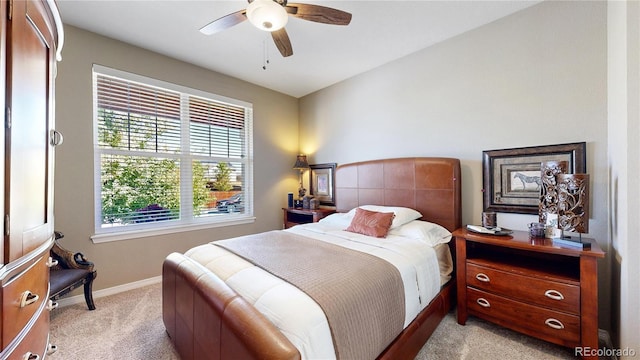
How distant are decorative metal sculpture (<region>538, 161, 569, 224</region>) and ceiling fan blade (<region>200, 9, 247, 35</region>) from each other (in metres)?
2.61

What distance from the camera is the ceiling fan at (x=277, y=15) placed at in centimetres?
164

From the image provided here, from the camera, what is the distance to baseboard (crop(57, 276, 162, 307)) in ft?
8.22

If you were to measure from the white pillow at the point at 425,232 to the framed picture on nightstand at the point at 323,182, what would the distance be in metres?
1.67

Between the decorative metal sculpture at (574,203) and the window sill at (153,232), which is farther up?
the decorative metal sculpture at (574,203)

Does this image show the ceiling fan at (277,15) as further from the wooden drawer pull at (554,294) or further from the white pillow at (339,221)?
the wooden drawer pull at (554,294)

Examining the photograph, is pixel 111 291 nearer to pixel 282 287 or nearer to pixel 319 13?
pixel 282 287

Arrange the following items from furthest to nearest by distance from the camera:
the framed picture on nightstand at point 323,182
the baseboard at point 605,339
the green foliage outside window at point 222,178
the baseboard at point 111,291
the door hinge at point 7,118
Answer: the framed picture on nightstand at point 323,182 → the green foliage outside window at point 222,178 → the baseboard at point 111,291 → the baseboard at point 605,339 → the door hinge at point 7,118

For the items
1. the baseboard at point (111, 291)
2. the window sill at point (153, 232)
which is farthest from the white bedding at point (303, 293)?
the baseboard at point (111, 291)

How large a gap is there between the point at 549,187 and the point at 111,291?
4321 mm

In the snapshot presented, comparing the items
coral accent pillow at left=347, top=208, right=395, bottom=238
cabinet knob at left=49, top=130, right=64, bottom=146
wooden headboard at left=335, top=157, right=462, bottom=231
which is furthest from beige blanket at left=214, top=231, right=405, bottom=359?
wooden headboard at left=335, top=157, right=462, bottom=231

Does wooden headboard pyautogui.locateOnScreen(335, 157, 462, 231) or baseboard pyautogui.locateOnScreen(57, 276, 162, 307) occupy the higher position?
wooden headboard pyautogui.locateOnScreen(335, 157, 462, 231)

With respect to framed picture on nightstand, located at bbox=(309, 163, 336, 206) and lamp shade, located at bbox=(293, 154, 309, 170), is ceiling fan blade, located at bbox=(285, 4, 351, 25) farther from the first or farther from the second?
lamp shade, located at bbox=(293, 154, 309, 170)

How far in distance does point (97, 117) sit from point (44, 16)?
2.13 metres

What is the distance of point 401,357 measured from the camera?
1549 millimetres
